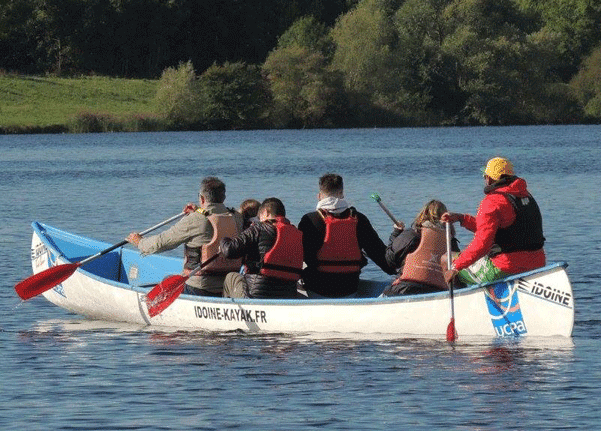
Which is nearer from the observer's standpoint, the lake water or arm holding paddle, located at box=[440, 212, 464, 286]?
the lake water

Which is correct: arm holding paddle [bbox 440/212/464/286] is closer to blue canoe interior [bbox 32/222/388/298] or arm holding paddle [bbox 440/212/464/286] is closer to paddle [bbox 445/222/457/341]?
paddle [bbox 445/222/457/341]

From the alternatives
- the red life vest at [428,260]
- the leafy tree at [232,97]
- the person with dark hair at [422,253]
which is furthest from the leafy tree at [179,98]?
the red life vest at [428,260]

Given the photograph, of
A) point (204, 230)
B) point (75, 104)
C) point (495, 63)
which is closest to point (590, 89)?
point (495, 63)

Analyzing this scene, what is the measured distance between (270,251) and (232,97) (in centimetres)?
7103

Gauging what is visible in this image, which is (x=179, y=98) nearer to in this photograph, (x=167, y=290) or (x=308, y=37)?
(x=308, y=37)

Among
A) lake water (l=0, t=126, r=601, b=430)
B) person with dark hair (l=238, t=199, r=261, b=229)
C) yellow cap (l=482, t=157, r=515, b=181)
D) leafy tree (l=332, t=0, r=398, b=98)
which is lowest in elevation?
lake water (l=0, t=126, r=601, b=430)

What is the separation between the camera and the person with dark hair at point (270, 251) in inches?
547

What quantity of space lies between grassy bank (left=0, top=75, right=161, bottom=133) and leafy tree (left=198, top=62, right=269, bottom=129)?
3.29m

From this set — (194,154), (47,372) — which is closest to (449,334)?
(47,372)

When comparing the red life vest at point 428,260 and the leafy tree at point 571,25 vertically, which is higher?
the leafy tree at point 571,25

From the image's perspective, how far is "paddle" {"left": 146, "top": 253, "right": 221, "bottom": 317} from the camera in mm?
14742

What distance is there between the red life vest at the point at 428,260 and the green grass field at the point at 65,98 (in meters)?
63.9

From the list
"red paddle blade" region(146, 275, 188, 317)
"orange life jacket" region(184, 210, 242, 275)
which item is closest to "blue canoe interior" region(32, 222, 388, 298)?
"red paddle blade" region(146, 275, 188, 317)

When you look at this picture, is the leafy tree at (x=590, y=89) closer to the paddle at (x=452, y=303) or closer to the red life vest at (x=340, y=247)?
the red life vest at (x=340, y=247)
